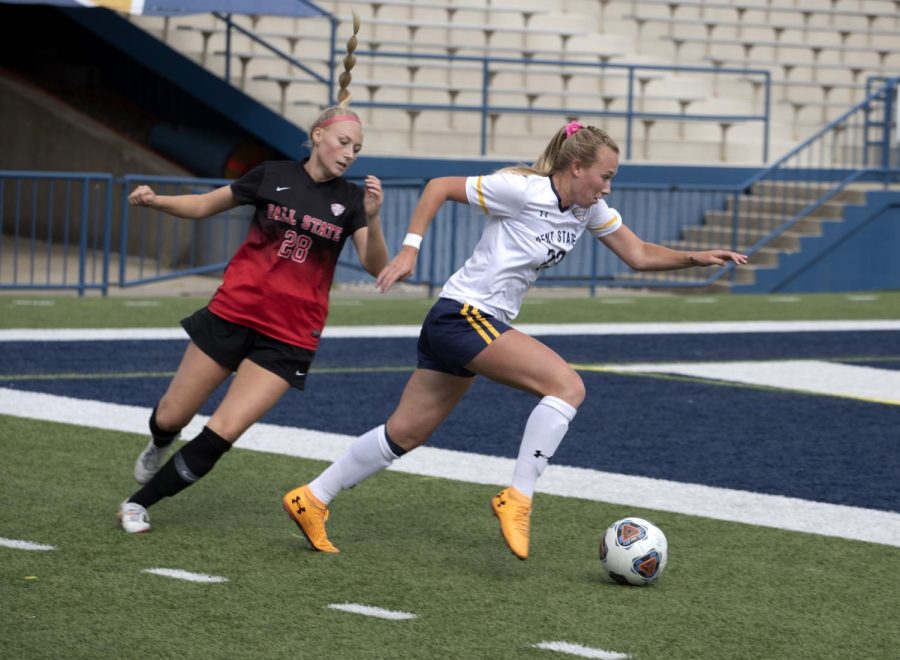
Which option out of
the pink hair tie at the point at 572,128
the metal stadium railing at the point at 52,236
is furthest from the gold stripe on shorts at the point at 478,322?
the metal stadium railing at the point at 52,236

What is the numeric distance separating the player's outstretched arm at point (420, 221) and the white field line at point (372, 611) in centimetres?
107

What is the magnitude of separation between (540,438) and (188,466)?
4.47 ft

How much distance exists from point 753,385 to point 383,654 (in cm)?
696

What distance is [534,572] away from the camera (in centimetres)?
591

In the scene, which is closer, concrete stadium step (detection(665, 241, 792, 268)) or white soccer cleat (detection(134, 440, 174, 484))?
white soccer cleat (detection(134, 440, 174, 484))

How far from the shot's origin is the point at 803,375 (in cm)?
1195

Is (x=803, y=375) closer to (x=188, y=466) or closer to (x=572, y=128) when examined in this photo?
(x=572, y=128)

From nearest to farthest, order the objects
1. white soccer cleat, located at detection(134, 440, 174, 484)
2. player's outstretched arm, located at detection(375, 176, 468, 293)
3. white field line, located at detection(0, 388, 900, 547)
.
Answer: player's outstretched arm, located at detection(375, 176, 468, 293) < white soccer cleat, located at detection(134, 440, 174, 484) < white field line, located at detection(0, 388, 900, 547)

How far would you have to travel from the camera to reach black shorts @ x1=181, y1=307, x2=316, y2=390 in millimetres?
6242

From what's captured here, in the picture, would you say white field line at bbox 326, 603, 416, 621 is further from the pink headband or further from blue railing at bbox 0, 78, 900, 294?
blue railing at bbox 0, 78, 900, 294

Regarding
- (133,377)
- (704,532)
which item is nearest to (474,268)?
(704,532)

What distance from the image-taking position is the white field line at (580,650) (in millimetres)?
4812

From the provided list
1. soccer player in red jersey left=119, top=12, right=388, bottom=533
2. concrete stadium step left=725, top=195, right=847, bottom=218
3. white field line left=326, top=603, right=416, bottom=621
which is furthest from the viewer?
concrete stadium step left=725, top=195, right=847, bottom=218

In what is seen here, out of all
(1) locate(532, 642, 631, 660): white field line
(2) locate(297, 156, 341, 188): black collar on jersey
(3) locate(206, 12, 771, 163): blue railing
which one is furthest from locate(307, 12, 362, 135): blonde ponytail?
(3) locate(206, 12, 771, 163): blue railing
